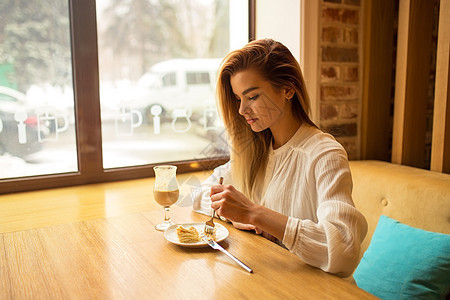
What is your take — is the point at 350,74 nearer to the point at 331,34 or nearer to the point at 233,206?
the point at 331,34

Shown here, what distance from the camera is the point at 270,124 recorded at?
1432mm

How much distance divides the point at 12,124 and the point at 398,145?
6.45 ft

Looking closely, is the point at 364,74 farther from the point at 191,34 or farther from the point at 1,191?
the point at 1,191

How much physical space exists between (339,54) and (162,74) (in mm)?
1015

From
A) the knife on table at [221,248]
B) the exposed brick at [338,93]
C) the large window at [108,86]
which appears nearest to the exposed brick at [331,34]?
the exposed brick at [338,93]

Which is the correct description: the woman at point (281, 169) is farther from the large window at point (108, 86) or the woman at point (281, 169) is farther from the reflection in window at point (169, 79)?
the reflection in window at point (169, 79)

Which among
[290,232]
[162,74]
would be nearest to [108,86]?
[162,74]

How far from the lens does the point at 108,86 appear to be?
227 cm

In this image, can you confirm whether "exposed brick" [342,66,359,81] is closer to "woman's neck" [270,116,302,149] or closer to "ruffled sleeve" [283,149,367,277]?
"woman's neck" [270,116,302,149]

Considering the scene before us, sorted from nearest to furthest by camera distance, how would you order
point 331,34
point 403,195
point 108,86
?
point 403,195, point 331,34, point 108,86

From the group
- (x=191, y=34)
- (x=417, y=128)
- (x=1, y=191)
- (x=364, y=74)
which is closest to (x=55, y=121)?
(x=1, y=191)

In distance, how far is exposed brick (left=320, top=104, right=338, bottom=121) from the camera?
2.18 meters

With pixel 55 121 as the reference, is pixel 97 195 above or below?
below

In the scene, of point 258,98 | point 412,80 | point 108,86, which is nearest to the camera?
point 258,98
